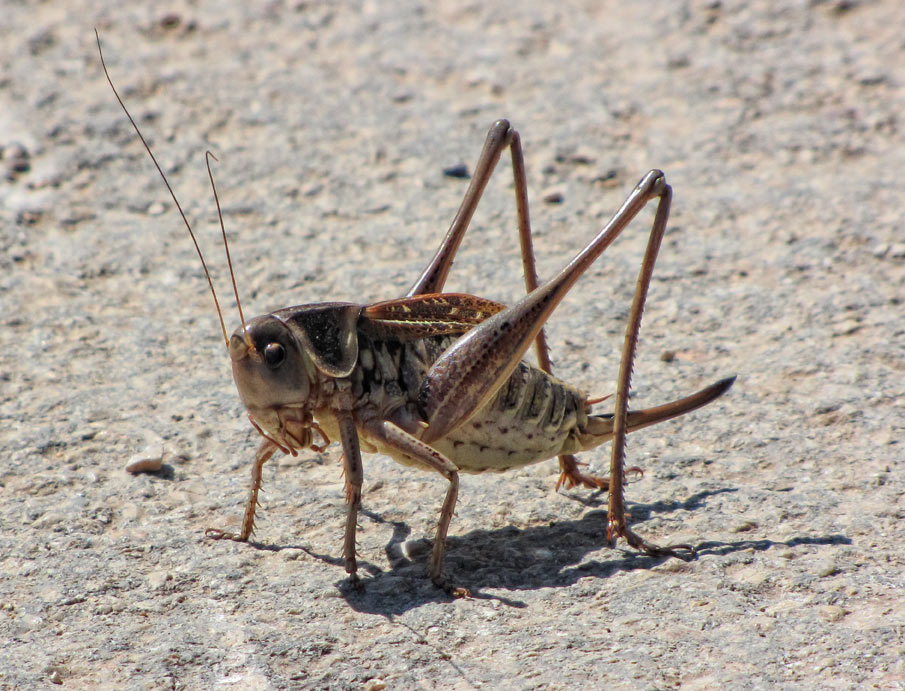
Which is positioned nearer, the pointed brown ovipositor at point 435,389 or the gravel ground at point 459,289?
the gravel ground at point 459,289

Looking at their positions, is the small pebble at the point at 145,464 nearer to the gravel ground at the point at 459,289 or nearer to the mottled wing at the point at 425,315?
the gravel ground at the point at 459,289

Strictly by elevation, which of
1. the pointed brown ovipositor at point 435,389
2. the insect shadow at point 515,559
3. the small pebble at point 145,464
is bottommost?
the insect shadow at point 515,559

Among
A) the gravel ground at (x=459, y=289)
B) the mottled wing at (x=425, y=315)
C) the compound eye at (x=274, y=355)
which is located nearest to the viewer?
the gravel ground at (x=459, y=289)

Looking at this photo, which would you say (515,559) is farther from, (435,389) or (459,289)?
(459,289)

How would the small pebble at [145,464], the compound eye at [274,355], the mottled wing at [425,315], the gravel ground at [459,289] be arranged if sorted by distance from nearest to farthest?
the gravel ground at [459,289] < the compound eye at [274,355] < the mottled wing at [425,315] < the small pebble at [145,464]

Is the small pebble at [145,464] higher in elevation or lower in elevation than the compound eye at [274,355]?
lower

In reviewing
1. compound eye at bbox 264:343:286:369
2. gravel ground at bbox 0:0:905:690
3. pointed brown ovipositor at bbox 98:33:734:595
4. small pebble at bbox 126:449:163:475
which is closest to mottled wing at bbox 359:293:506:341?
pointed brown ovipositor at bbox 98:33:734:595

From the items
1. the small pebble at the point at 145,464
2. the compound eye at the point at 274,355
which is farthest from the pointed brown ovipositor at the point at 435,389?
the small pebble at the point at 145,464

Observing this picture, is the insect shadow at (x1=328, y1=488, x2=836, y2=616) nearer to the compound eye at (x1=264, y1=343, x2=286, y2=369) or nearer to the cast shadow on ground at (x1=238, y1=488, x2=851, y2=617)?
the cast shadow on ground at (x1=238, y1=488, x2=851, y2=617)
